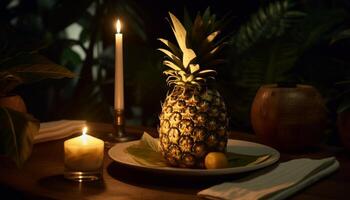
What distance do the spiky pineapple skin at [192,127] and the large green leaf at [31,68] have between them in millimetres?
336

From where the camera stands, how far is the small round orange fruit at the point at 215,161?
1248 mm

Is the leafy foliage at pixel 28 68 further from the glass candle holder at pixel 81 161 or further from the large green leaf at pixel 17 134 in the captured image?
the glass candle holder at pixel 81 161

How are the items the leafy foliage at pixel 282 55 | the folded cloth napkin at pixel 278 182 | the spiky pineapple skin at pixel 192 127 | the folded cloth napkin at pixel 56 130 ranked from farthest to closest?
the leafy foliage at pixel 282 55 → the folded cloth napkin at pixel 56 130 → the spiky pineapple skin at pixel 192 127 → the folded cloth napkin at pixel 278 182

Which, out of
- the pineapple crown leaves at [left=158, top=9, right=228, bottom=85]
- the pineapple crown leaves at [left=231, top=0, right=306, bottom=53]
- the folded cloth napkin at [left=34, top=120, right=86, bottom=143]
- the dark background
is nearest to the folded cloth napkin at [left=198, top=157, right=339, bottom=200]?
the pineapple crown leaves at [left=158, top=9, right=228, bottom=85]

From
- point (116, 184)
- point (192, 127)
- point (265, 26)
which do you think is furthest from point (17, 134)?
point (265, 26)

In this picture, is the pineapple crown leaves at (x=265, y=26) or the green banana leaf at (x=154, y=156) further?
the pineapple crown leaves at (x=265, y=26)

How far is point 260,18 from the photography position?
3117 mm

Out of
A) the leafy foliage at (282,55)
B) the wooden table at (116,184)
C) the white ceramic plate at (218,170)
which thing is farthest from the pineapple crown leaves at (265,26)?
the wooden table at (116,184)

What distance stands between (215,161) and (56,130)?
0.64 meters

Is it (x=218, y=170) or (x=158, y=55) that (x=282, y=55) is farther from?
(x=218, y=170)

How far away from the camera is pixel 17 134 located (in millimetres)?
1286

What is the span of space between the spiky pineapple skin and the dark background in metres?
1.41

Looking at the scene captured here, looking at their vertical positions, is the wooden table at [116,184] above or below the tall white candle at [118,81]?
below

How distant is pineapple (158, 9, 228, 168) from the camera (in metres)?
1.30
